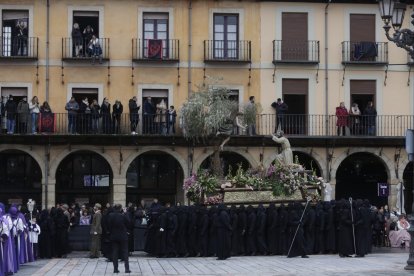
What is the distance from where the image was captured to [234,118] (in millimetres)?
35688

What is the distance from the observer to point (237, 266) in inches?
951

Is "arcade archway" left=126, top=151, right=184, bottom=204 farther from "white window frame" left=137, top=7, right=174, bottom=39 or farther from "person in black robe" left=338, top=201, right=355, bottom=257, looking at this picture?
"person in black robe" left=338, top=201, right=355, bottom=257

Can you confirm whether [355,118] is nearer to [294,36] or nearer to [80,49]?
[294,36]

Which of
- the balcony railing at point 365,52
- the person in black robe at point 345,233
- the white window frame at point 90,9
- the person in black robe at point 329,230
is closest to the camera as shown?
the person in black robe at point 345,233

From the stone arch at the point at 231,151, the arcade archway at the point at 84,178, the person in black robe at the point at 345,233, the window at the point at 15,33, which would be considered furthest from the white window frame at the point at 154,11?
the person in black robe at the point at 345,233

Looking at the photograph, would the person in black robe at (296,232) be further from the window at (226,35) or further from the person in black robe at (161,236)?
the window at (226,35)

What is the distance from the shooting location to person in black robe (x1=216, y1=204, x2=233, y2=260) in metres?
26.6

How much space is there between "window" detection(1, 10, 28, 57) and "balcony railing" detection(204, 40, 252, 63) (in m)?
7.62

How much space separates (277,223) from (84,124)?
12278mm

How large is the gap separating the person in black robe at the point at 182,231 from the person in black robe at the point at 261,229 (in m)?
2.25

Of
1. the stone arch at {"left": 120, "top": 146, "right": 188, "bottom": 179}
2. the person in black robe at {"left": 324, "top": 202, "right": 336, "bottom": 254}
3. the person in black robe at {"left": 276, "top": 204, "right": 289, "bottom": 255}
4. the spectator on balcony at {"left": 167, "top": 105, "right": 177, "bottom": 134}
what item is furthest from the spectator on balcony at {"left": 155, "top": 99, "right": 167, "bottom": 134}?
the person in black robe at {"left": 324, "top": 202, "right": 336, "bottom": 254}

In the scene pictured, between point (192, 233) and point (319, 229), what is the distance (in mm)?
3972

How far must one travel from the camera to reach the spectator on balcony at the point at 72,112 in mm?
36469

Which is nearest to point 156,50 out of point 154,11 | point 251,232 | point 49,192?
point 154,11
